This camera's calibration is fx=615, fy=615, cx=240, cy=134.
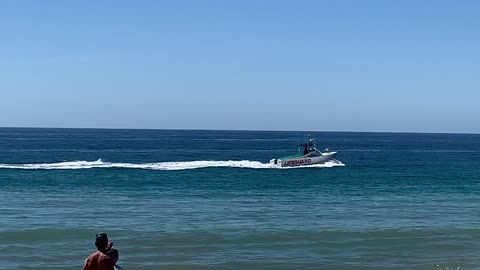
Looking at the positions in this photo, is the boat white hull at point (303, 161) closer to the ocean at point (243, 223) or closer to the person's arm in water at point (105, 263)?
the ocean at point (243, 223)

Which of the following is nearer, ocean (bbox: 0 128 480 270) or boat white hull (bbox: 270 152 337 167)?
ocean (bbox: 0 128 480 270)

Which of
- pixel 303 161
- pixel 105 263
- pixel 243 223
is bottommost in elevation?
pixel 243 223

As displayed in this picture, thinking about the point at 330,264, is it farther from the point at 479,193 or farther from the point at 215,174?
the point at 215,174

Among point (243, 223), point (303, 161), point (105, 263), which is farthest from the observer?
point (303, 161)

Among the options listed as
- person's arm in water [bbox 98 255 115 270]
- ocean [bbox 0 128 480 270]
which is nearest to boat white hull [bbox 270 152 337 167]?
ocean [bbox 0 128 480 270]

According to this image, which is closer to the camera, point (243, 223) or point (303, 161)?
point (243, 223)

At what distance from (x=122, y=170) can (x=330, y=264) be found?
115 feet

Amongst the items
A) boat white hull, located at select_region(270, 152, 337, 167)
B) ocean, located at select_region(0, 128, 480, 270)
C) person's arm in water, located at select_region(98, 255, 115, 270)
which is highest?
person's arm in water, located at select_region(98, 255, 115, 270)

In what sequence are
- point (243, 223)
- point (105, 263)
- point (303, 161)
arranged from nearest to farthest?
1. point (105, 263)
2. point (243, 223)
3. point (303, 161)

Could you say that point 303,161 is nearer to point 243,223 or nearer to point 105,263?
point 243,223

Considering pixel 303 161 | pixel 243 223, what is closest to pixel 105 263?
pixel 243 223

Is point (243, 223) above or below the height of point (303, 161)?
below

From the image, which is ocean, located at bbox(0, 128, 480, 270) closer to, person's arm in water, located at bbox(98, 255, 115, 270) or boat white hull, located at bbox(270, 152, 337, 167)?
person's arm in water, located at bbox(98, 255, 115, 270)

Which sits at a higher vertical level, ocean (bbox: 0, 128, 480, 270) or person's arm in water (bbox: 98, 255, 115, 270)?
person's arm in water (bbox: 98, 255, 115, 270)
